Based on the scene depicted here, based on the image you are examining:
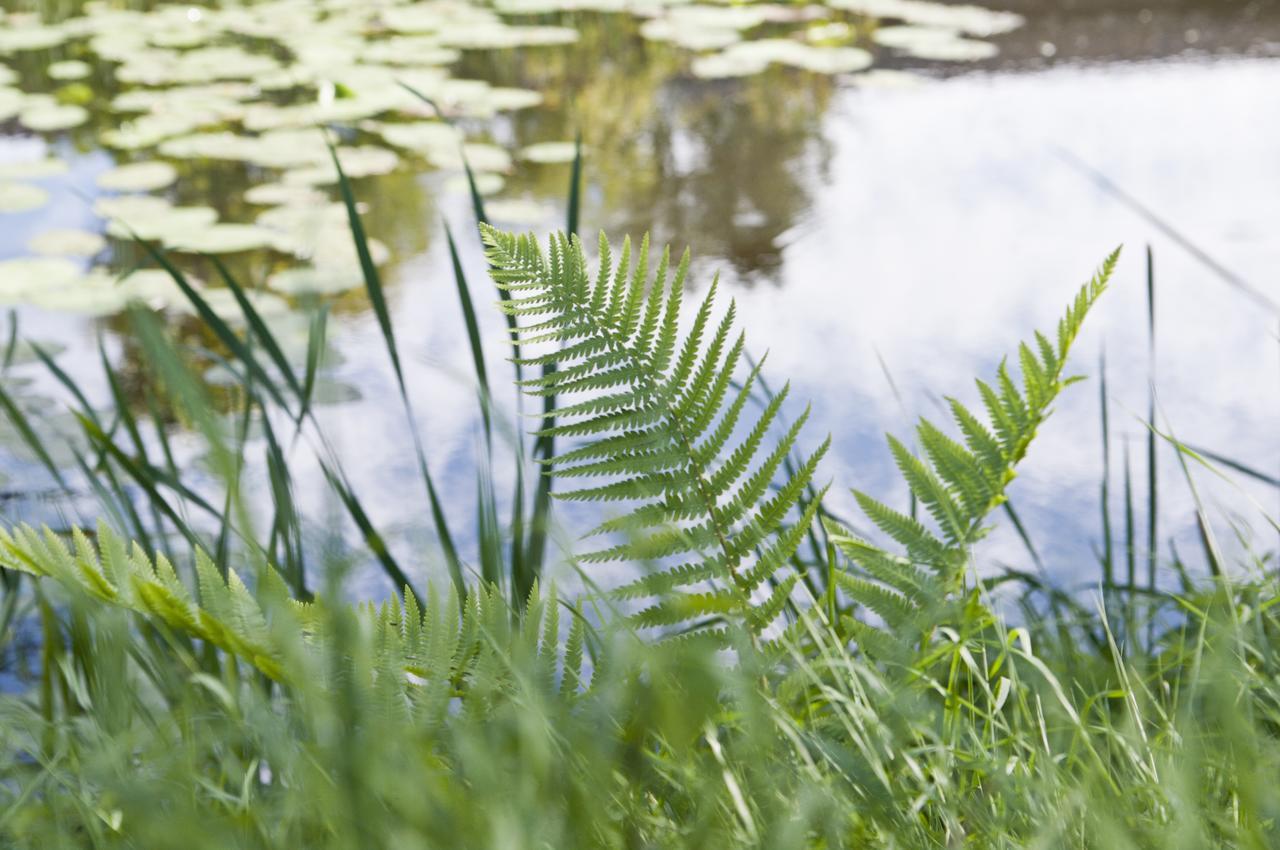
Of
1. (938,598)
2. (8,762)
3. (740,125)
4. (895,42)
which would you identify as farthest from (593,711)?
(895,42)

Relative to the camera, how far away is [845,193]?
2.37 meters

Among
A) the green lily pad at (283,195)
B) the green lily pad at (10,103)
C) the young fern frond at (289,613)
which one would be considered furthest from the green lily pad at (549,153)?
the young fern frond at (289,613)

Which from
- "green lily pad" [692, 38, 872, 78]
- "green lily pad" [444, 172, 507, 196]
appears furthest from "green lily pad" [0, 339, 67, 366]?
"green lily pad" [692, 38, 872, 78]

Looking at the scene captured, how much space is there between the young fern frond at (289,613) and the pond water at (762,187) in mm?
344

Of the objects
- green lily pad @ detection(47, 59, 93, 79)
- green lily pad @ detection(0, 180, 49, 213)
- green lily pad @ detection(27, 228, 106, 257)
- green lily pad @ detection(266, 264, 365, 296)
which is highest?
green lily pad @ detection(47, 59, 93, 79)

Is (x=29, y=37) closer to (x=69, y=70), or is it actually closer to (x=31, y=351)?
(x=69, y=70)

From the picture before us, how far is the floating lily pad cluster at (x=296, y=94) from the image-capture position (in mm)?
2236

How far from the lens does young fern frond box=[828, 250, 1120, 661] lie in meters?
0.74

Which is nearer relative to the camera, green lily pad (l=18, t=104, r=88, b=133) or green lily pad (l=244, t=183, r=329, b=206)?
green lily pad (l=244, t=183, r=329, b=206)

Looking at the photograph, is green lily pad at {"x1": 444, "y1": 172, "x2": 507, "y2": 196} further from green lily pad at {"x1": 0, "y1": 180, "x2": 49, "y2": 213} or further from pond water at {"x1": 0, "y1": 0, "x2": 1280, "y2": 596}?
green lily pad at {"x1": 0, "y1": 180, "x2": 49, "y2": 213}

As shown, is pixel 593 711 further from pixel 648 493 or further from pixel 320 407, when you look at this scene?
pixel 320 407

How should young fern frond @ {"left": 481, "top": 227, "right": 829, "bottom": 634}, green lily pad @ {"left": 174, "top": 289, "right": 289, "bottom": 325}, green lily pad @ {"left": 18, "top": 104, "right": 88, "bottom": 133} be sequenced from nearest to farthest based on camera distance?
young fern frond @ {"left": 481, "top": 227, "right": 829, "bottom": 634}, green lily pad @ {"left": 174, "top": 289, "right": 289, "bottom": 325}, green lily pad @ {"left": 18, "top": 104, "right": 88, "bottom": 133}

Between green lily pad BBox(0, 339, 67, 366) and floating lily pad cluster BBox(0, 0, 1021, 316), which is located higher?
floating lily pad cluster BBox(0, 0, 1021, 316)

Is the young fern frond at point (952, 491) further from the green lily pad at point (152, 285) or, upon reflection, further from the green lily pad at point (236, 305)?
the green lily pad at point (152, 285)
